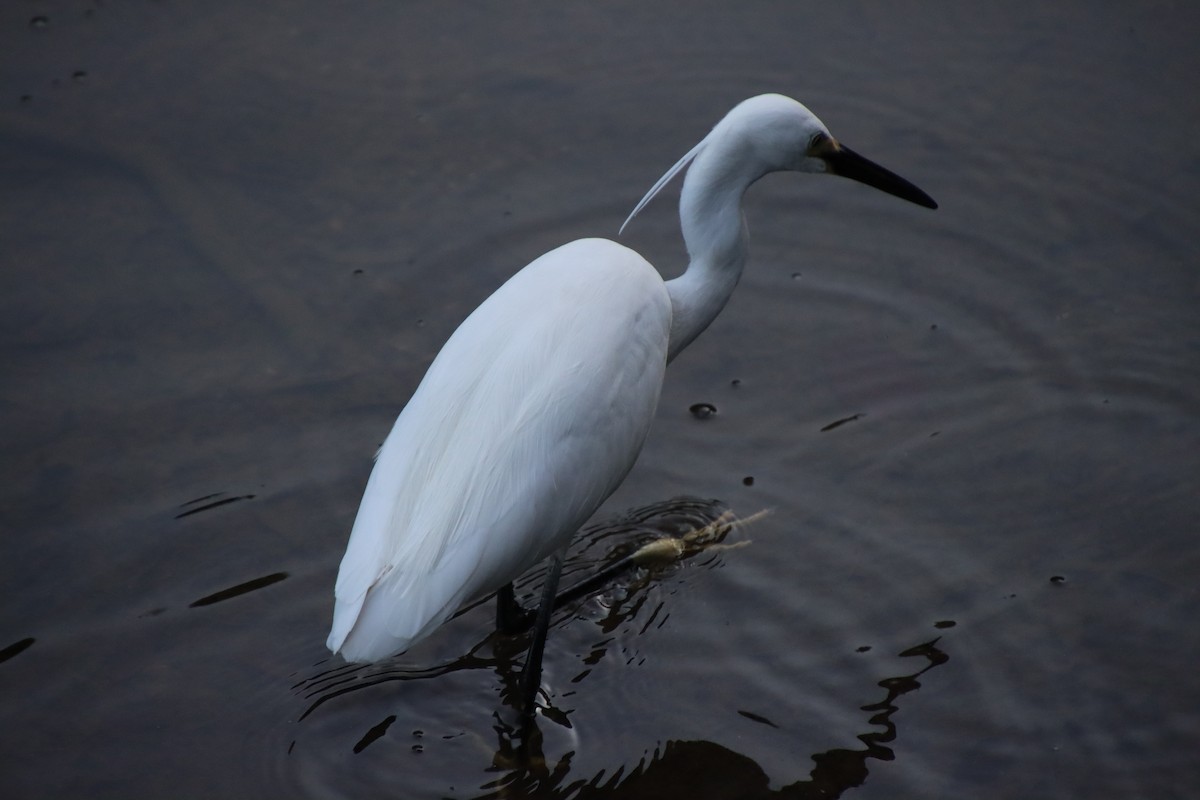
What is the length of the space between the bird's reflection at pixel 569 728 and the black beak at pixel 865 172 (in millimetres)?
1134

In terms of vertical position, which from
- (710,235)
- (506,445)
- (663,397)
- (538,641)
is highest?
(710,235)

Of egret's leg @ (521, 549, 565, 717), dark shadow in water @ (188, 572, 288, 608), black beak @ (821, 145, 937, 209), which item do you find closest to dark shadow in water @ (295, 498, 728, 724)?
egret's leg @ (521, 549, 565, 717)

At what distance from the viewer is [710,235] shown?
346cm

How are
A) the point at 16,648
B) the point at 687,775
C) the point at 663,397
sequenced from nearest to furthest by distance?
the point at 687,775 < the point at 16,648 < the point at 663,397

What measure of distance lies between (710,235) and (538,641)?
1.20 metres

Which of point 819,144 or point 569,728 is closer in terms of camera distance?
point 569,728

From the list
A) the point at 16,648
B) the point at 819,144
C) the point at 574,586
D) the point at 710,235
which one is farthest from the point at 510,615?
the point at 819,144

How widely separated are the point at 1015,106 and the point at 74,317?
3.79m

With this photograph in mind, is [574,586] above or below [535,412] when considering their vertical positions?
below

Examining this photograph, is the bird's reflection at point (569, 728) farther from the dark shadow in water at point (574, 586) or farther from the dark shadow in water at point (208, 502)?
the dark shadow in water at point (208, 502)

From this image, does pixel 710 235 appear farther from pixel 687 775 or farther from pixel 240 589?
pixel 240 589

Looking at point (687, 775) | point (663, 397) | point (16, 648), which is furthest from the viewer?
point (663, 397)

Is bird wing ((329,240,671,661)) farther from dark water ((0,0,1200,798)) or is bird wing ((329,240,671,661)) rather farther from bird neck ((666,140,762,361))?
dark water ((0,0,1200,798))

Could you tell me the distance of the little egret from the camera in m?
2.82
